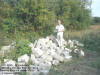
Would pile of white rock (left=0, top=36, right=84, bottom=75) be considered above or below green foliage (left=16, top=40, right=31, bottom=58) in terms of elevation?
below

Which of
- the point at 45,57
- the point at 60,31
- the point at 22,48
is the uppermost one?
the point at 60,31

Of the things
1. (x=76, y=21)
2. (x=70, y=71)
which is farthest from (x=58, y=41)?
(x=76, y=21)

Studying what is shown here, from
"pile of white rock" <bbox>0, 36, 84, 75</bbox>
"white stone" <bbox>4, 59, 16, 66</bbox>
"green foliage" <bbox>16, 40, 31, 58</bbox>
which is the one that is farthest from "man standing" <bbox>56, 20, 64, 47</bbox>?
"white stone" <bbox>4, 59, 16, 66</bbox>

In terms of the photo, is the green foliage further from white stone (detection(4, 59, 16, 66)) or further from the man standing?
the man standing

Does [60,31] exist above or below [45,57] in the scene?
above

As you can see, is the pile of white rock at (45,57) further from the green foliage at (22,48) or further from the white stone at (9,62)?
the green foliage at (22,48)

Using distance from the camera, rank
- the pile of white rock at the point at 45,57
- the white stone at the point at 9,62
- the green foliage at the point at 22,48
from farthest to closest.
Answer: the green foliage at the point at 22,48
the white stone at the point at 9,62
the pile of white rock at the point at 45,57

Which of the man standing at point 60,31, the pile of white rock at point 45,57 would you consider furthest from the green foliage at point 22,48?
the man standing at point 60,31

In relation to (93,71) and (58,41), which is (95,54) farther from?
(93,71)

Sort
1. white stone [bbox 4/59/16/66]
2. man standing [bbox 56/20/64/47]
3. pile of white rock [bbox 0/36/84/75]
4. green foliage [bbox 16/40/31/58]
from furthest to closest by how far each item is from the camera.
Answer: man standing [bbox 56/20/64/47], green foliage [bbox 16/40/31/58], white stone [bbox 4/59/16/66], pile of white rock [bbox 0/36/84/75]

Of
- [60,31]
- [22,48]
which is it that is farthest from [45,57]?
[60,31]

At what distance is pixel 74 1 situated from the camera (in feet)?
66.9

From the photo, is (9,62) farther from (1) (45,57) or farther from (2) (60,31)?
(2) (60,31)

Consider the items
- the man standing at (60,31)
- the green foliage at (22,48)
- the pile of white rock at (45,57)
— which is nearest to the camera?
the pile of white rock at (45,57)
